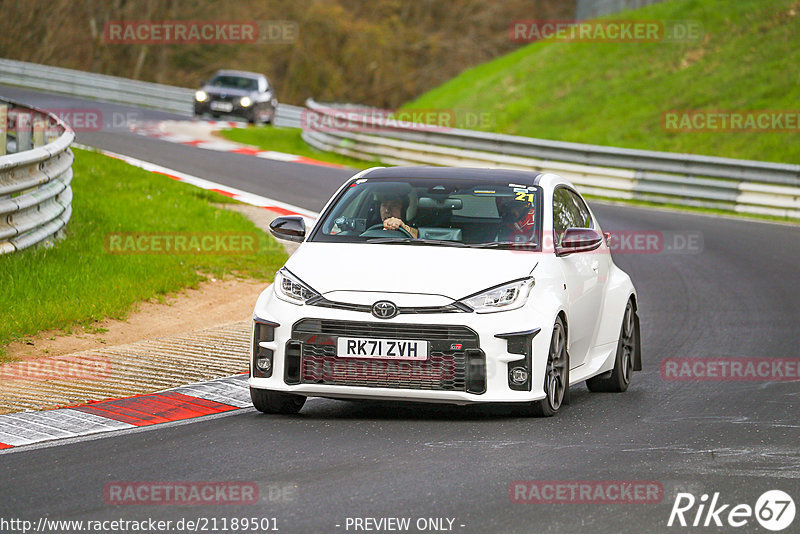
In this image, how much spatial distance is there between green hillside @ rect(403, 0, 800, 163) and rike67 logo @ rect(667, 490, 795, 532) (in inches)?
922

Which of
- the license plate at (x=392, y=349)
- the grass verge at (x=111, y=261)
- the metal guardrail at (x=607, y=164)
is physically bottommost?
the metal guardrail at (x=607, y=164)

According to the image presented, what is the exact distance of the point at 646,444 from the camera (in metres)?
7.59

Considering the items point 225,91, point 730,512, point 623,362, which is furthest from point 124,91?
point 730,512

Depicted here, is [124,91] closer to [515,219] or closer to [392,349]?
[515,219]

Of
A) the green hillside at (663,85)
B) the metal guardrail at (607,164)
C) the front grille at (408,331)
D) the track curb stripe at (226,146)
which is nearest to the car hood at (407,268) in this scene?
the front grille at (408,331)

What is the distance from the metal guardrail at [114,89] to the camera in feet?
144

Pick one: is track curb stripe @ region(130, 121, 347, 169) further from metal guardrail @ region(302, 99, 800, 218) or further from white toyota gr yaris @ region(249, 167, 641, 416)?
white toyota gr yaris @ region(249, 167, 641, 416)

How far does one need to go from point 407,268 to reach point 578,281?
1.41 m

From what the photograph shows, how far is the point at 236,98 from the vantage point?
39.0 meters

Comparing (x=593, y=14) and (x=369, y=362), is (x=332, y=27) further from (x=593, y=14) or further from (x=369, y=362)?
(x=369, y=362)

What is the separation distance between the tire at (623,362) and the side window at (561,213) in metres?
0.94

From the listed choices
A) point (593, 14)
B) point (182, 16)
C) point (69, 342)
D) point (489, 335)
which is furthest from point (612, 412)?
point (182, 16)

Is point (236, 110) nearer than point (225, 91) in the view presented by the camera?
Yes

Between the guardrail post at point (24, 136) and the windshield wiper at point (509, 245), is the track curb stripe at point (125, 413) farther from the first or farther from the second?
the guardrail post at point (24, 136)
